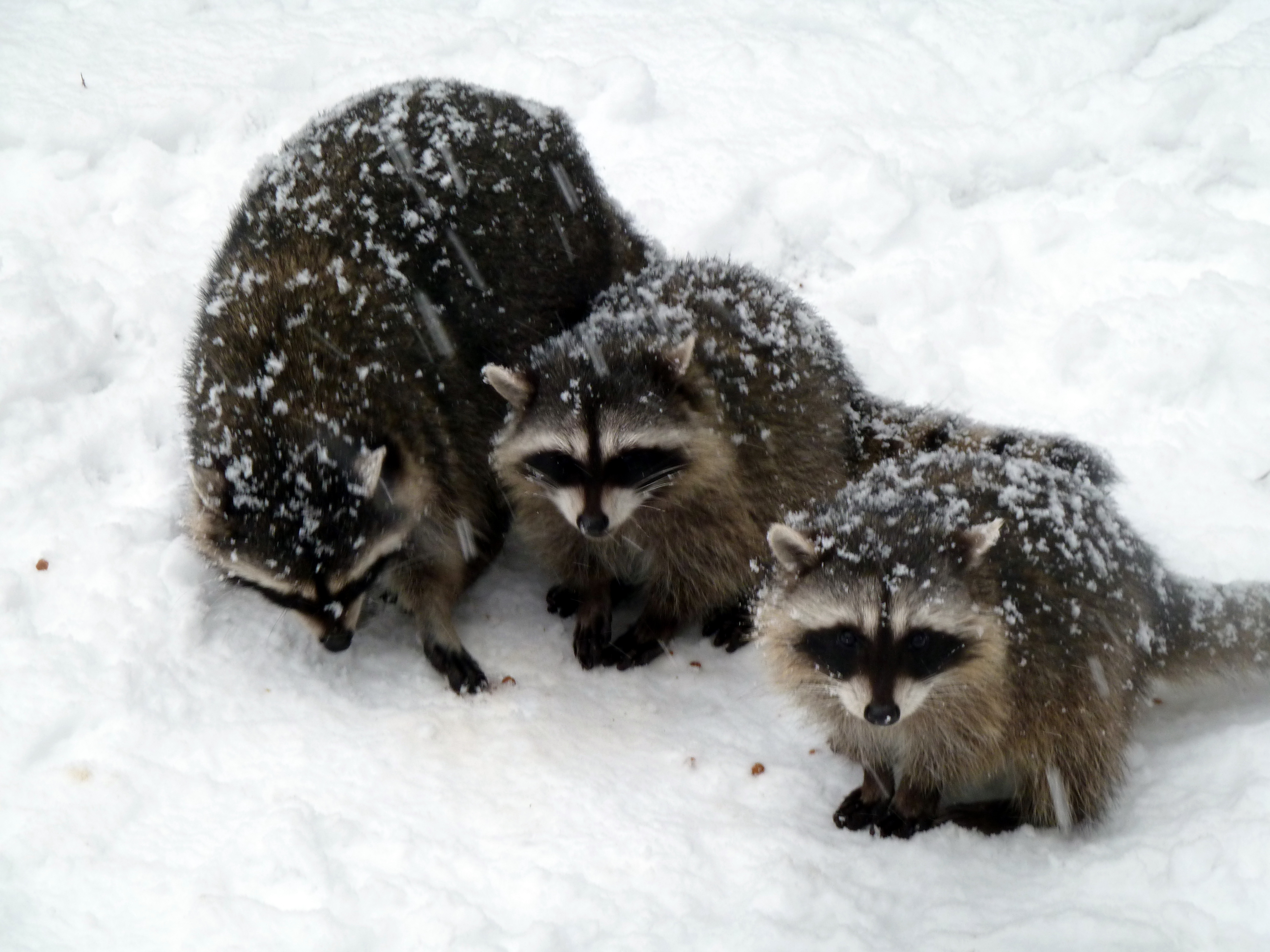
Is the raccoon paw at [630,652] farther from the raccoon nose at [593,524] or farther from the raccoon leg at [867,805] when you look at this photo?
the raccoon leg at [867,805]

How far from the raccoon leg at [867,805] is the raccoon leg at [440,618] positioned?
1038mm

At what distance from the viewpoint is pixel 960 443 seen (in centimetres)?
317

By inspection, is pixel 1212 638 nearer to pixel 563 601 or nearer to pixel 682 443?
pixel 682 443

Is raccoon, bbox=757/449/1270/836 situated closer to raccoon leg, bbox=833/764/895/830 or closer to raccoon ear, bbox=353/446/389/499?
raccoon leg, bbox=833/764/895/830

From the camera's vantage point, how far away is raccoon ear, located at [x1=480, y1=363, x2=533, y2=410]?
10.1ft

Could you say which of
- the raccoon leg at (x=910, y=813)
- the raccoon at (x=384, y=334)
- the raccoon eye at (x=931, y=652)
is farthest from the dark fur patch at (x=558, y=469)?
the raccoon leg at (x=910, y=813)

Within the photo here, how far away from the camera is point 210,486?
2.64 m

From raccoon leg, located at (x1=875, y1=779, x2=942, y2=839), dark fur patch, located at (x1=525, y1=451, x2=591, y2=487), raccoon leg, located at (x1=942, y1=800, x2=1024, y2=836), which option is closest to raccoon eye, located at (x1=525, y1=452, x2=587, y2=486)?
dark fur patch, located at (x1=525, y1=451, x2=591, y2=487)

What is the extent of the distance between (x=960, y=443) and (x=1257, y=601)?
2.86 feet

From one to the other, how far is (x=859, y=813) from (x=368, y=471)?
1501 millimetres

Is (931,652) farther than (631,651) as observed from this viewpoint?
No

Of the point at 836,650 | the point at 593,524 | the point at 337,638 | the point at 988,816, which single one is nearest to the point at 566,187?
the point at 593,524

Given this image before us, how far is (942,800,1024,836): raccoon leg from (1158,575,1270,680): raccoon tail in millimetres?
538

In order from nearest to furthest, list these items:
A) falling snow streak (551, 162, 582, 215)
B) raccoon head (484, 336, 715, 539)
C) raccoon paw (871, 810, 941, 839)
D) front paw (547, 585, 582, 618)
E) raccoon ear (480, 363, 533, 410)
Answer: raccoon paw (871, 810, 941, 839), raccoon head (484, 336, 715, 539), raccoon ear (480, 363, 533, 410), front paw (547, 585, 582, 618), falling snow streak (551, 162, 582, 215)
